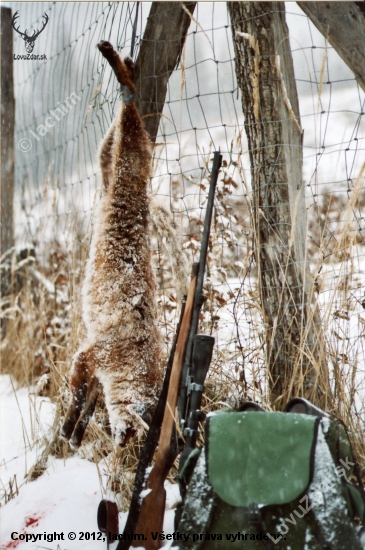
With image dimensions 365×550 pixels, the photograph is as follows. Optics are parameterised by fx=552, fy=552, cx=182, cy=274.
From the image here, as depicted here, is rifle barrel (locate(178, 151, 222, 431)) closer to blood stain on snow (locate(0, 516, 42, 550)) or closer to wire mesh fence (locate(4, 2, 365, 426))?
wire mesh fence (locate(4, 2, 365, 426))

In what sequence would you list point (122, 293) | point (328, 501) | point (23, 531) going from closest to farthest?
1. point (328, 501)
2. point (23, 531)
3. point (122, 293)

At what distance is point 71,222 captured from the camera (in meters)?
2.93

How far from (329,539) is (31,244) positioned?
2955mm

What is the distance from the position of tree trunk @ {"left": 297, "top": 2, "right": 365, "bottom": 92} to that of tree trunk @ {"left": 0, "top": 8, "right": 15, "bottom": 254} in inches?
51.3

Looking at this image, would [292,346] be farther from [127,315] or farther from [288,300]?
[127,315]

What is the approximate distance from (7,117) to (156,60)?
91 cm

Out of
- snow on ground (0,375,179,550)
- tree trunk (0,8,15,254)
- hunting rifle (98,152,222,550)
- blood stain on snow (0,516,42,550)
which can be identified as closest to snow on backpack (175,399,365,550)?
hunting rifle (98,152,222,550)

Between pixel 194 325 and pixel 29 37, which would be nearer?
pixel 194 325

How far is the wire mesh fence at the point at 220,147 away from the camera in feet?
7.76

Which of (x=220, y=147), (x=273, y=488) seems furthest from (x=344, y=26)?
(x=273, y=488)

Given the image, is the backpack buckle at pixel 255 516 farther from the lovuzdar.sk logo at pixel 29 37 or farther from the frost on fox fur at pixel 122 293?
the lovuzdar.sk logo at pixel 29 37

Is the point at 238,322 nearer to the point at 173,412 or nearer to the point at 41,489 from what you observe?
the point at 173,412

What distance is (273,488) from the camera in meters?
1.77

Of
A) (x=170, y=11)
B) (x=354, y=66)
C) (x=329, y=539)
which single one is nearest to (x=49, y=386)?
(x=329, y=539)
